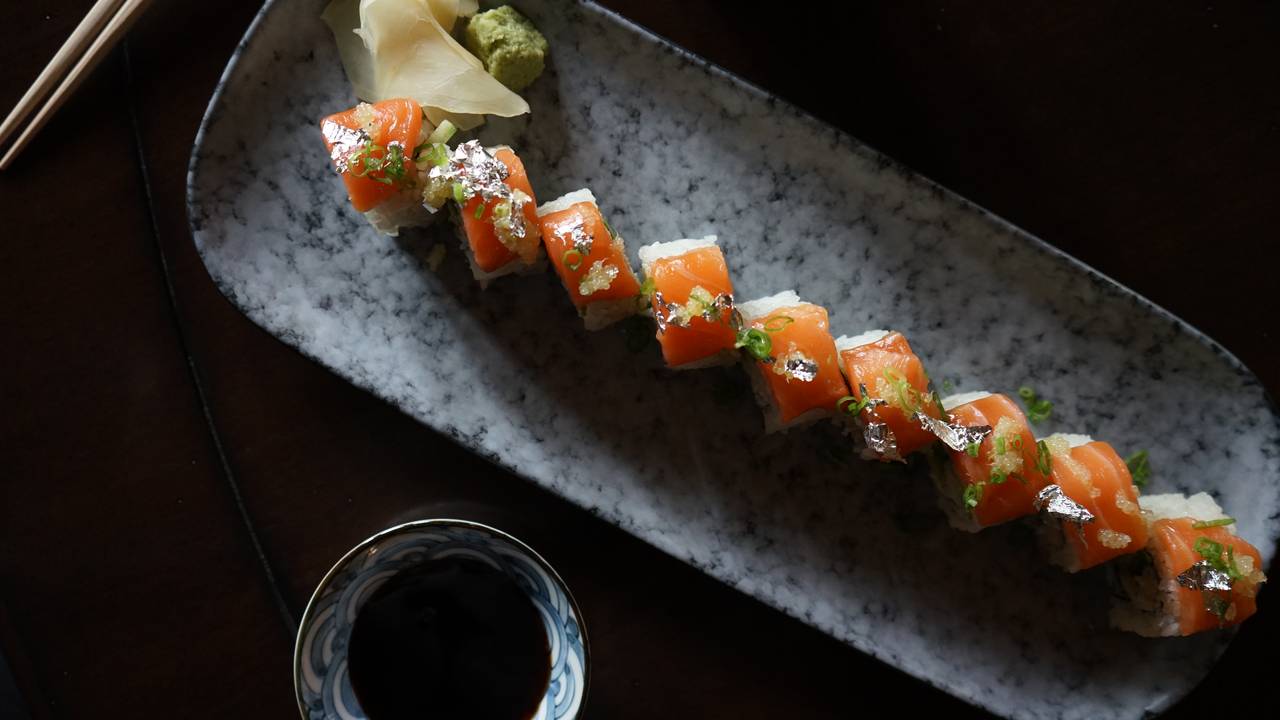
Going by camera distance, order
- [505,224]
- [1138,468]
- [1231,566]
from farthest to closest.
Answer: [1138,468], [1231,566], [505,224]

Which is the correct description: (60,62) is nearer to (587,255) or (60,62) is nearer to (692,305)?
(587,255)

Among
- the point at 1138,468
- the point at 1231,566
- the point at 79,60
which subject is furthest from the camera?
the point at 1138,468

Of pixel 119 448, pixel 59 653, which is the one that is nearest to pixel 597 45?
pixel 119 448

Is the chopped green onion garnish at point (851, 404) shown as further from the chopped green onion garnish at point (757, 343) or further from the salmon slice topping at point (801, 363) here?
the chopped green onion garnish at point (757, 343)

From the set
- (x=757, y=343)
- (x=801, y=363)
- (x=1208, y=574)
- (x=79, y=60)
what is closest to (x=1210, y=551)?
(x=1208, y=574)

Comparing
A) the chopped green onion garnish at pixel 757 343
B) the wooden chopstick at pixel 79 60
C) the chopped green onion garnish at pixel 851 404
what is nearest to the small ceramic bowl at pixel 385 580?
the chopped green onion garnish at pixel 757 343

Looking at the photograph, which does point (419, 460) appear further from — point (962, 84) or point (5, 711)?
point (962, 84)
